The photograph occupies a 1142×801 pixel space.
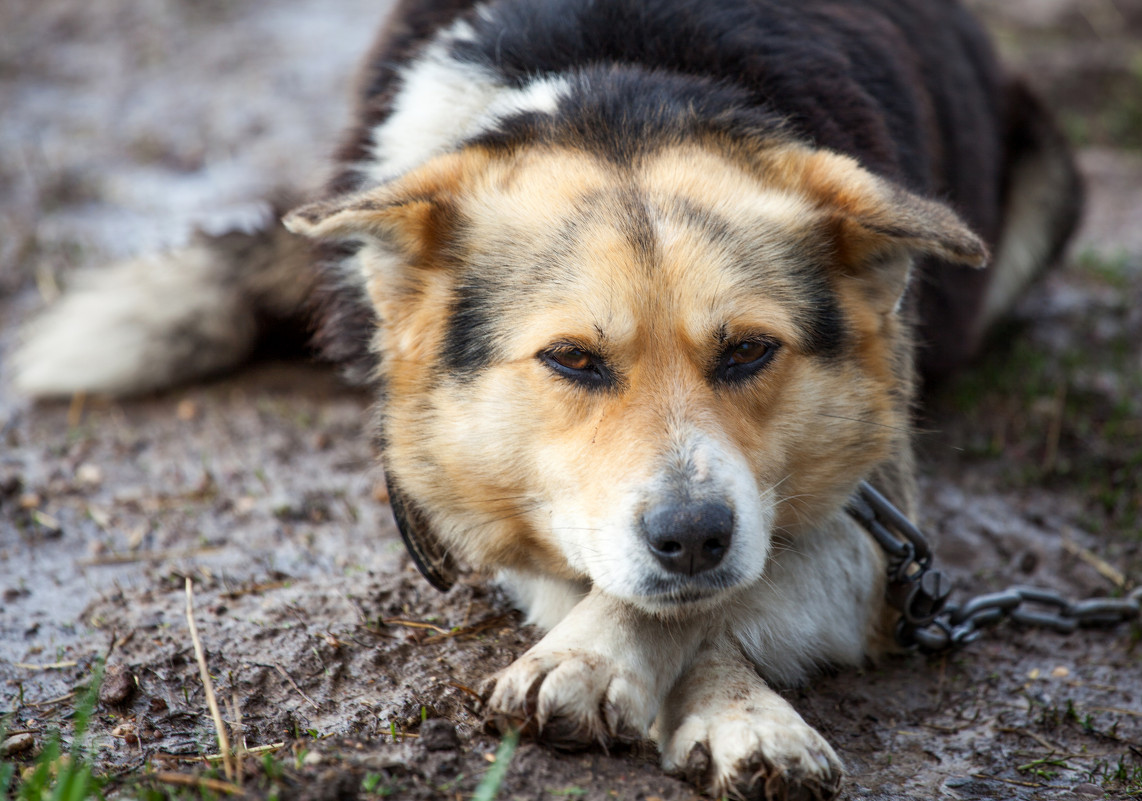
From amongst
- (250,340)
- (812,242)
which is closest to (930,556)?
(812,242)

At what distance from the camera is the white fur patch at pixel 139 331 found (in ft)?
15.1

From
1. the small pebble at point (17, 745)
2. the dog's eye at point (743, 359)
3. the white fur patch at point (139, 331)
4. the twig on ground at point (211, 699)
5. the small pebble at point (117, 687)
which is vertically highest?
the dog's eye at point (743, 359)

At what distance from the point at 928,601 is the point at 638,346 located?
1275 mm

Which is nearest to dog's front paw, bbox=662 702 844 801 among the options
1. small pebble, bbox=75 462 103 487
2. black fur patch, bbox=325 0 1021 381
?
black fur patch, bbox=325 0 1021 381

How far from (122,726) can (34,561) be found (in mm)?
1289

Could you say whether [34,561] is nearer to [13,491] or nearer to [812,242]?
[13,491]

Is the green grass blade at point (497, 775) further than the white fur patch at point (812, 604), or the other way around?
the white fur patch at point (812, 604)

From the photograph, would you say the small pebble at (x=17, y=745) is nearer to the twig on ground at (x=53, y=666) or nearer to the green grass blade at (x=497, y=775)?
the twig on ground at (x=53, y=666)

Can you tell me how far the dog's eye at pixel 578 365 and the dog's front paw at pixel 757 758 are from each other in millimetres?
872

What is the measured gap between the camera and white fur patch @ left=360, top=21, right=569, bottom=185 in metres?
3.01

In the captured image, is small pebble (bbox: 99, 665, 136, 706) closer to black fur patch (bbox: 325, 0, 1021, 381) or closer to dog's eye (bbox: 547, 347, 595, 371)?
black fur patch (bbox: 325, 0, 1021, 381)

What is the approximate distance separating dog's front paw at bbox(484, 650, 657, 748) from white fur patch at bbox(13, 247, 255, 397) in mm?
2957

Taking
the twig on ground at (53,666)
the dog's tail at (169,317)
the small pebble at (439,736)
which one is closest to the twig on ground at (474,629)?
the small pebble at (439,736)

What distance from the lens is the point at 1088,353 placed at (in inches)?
207
